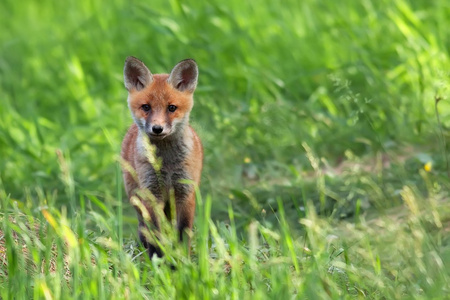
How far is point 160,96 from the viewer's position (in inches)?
190

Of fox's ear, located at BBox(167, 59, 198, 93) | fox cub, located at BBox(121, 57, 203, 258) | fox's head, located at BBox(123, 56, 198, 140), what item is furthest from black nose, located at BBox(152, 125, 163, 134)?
fox's ear, located at BBox(167, 59, 198, 93)

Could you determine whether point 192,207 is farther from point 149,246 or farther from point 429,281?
point 429,281

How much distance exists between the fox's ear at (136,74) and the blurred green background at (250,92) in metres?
1.14

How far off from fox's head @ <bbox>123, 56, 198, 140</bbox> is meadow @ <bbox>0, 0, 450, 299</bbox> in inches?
22.0

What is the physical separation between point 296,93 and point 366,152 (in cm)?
119

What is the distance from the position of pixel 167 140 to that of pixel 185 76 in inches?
15.5

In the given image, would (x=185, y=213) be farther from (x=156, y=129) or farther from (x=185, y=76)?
(x=185, y=76)

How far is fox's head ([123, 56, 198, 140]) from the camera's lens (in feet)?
15.5

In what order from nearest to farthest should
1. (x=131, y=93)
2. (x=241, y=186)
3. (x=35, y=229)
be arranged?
(x=35, y=229) < (x=131, y=93) < (x=241, y=186)

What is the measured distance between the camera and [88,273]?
146 inches

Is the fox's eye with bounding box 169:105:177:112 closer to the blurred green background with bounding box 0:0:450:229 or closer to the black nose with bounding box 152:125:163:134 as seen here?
the black nose with bounding box 152:125:163:134

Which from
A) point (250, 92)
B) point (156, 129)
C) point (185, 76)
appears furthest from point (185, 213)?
point (250, 92)

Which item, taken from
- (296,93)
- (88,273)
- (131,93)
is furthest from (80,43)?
(88,273)

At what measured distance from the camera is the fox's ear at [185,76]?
16.1 feet
